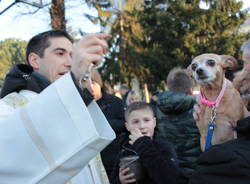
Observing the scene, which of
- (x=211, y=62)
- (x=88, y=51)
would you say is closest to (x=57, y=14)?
(x=211, y=62)

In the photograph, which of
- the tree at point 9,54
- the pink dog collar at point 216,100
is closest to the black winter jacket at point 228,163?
the pink dog collar at point 216,100

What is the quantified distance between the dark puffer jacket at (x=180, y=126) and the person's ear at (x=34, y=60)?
1515 millimetres

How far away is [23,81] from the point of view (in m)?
1.85

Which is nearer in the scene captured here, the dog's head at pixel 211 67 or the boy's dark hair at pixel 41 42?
the boy's dark hair at pixel 41 42

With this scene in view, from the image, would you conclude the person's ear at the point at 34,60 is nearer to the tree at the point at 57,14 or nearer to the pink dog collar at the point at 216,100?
the pink dog collar at the point at 216,100

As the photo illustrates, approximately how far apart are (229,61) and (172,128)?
3.29ft

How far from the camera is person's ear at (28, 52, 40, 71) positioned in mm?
2102

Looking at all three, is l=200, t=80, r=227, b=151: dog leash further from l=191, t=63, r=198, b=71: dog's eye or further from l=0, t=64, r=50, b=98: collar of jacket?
l=0, t=64, r=50, b=98: collar of jacket

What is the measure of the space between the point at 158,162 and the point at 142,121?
60cm

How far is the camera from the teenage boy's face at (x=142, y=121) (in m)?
2.54

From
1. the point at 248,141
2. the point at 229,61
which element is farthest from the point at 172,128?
the point at 248,141

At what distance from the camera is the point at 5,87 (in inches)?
74.4

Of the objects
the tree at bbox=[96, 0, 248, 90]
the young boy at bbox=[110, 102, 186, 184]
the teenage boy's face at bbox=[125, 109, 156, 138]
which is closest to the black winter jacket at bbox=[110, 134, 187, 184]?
Result: the young boy at bbox=[110, 102, 186, 184]

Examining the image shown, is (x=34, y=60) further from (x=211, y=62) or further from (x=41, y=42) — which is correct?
(x=211, y=62)
